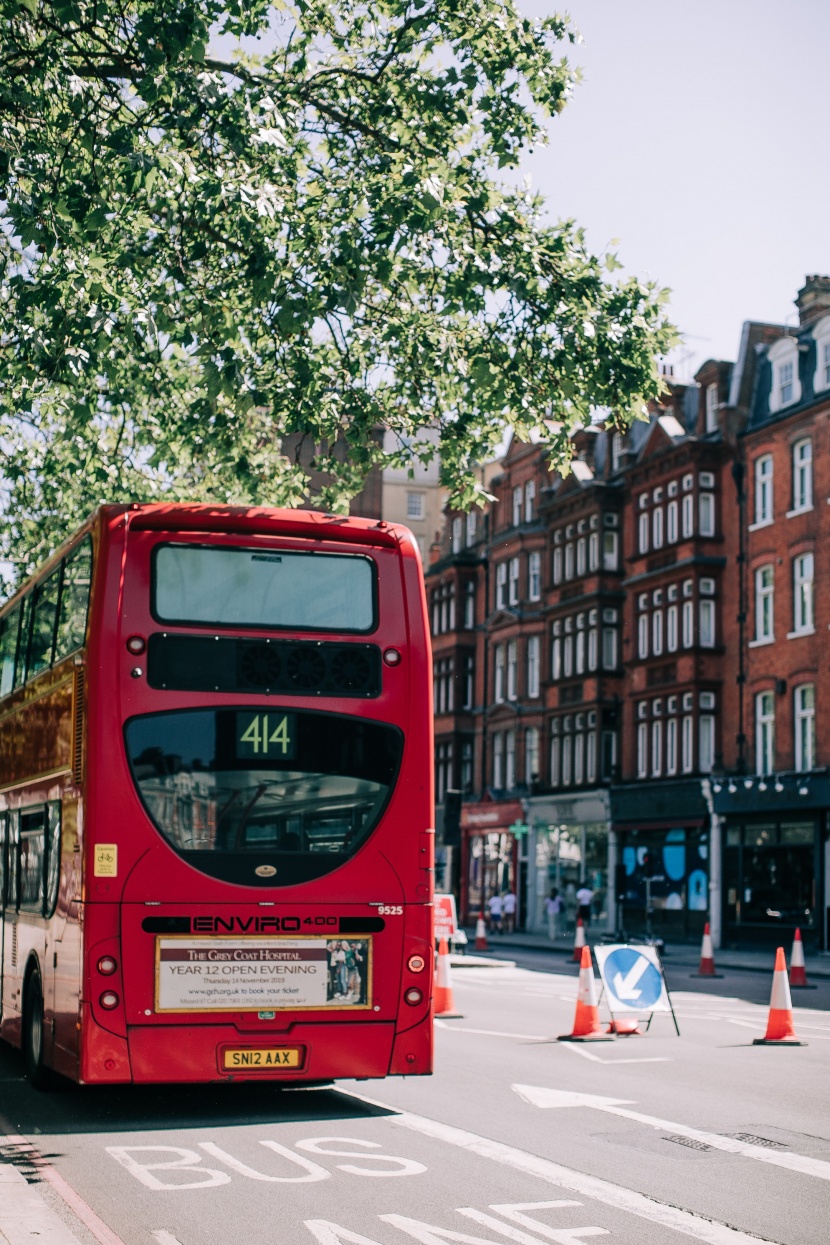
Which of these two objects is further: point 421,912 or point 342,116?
point 342,116

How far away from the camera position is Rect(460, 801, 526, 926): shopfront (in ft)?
187

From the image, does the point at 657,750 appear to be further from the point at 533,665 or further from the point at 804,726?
the point at 533,665

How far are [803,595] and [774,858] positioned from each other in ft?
21.4

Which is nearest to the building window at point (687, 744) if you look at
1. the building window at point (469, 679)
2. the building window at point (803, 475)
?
the building window at point (803, 475)

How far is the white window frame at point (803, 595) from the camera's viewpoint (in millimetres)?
40250

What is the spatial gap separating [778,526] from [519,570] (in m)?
17.2

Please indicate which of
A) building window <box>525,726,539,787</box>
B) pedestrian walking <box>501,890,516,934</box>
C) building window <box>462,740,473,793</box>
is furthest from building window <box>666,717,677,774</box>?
building window <box>462,740,473,793</box>

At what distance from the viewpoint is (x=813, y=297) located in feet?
149

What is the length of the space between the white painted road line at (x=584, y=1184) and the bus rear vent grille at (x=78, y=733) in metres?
3.25

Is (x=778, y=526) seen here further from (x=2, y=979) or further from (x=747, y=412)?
(x=2, y=979)

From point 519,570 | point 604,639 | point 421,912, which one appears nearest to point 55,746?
point 421,912

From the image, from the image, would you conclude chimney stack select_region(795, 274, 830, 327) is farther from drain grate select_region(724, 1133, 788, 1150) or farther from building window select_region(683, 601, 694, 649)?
drain grate select_region(724, 1133, 788, 1150)

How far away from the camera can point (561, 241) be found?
15367mm

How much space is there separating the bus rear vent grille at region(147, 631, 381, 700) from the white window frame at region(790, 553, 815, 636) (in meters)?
30.4
